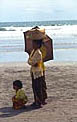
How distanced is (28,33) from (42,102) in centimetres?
152

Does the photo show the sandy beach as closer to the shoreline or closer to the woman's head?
the shoreline

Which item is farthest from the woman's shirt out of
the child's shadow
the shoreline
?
the shoreline

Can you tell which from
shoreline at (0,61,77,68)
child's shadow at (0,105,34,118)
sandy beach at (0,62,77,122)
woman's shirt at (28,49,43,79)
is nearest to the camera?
sandy beach at (0,62,77,122)

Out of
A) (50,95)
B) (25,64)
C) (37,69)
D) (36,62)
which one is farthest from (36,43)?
(25,64)

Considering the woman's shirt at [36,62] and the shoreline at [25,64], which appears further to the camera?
the shoreline at [25,64]

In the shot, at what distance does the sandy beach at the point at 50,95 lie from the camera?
26.0 feet

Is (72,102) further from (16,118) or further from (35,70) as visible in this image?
(16,118)

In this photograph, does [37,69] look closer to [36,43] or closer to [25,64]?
[36,43]

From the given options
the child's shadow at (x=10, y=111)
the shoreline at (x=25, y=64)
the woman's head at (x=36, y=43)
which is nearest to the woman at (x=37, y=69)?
the woman's head at (x=36, y=43)

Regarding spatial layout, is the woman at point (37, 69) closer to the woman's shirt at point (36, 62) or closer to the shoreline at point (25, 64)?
the woman's shirt at point (36, 62)

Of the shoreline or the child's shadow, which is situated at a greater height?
the child's shadow

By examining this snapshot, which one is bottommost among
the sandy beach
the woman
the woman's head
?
the sandy beach

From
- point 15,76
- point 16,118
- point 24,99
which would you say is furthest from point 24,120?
point 15,76

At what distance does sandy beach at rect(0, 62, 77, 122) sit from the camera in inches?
312
